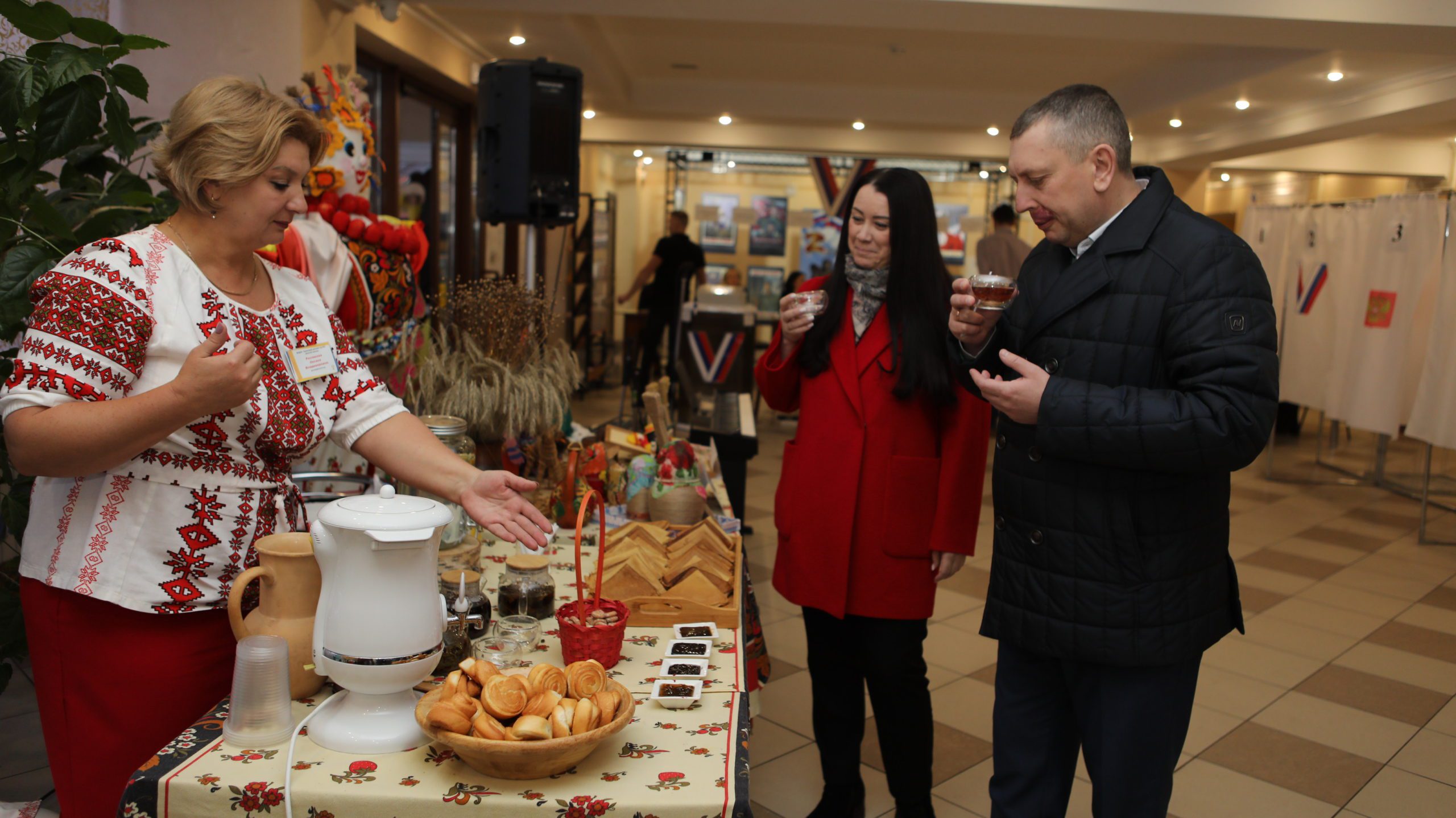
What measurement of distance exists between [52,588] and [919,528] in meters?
1.65

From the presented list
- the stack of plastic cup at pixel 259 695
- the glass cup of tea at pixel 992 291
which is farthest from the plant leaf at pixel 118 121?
the glass cup of tea at pixel 992 291

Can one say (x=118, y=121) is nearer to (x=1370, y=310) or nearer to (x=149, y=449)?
(x=149, y=449)

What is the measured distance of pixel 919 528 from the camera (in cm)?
230

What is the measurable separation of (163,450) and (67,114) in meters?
0.95

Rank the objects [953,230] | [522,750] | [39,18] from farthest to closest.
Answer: [953,230] < [39,18] < [522,750]

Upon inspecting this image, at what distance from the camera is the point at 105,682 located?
1.59 meters

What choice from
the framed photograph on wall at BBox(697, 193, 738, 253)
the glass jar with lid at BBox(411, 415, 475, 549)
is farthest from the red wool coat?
the framed photograph on wall at BBox(697, 193, 738, 253)

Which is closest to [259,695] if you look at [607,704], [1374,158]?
[607,704]

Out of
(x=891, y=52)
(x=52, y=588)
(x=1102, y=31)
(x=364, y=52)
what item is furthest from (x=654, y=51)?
(x=52, y=588)

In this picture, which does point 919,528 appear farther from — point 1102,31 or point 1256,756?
point 1102,31

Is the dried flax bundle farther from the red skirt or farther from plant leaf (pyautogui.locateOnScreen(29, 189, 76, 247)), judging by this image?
the red skirt

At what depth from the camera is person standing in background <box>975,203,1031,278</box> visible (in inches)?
318

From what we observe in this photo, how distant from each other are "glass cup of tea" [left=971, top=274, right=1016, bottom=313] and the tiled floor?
1580mm

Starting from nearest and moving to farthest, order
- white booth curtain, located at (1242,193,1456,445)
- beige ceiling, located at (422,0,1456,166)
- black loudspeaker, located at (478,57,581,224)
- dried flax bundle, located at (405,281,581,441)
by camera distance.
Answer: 1. dried flax bundle, located at (405,281,581,441)
2. black loudspeaker, located at (478,57,581,224)
3. beige ceiling, located at (422,0,1456,166)
4. white booth curtain, located at (1242,193,1456,445)
